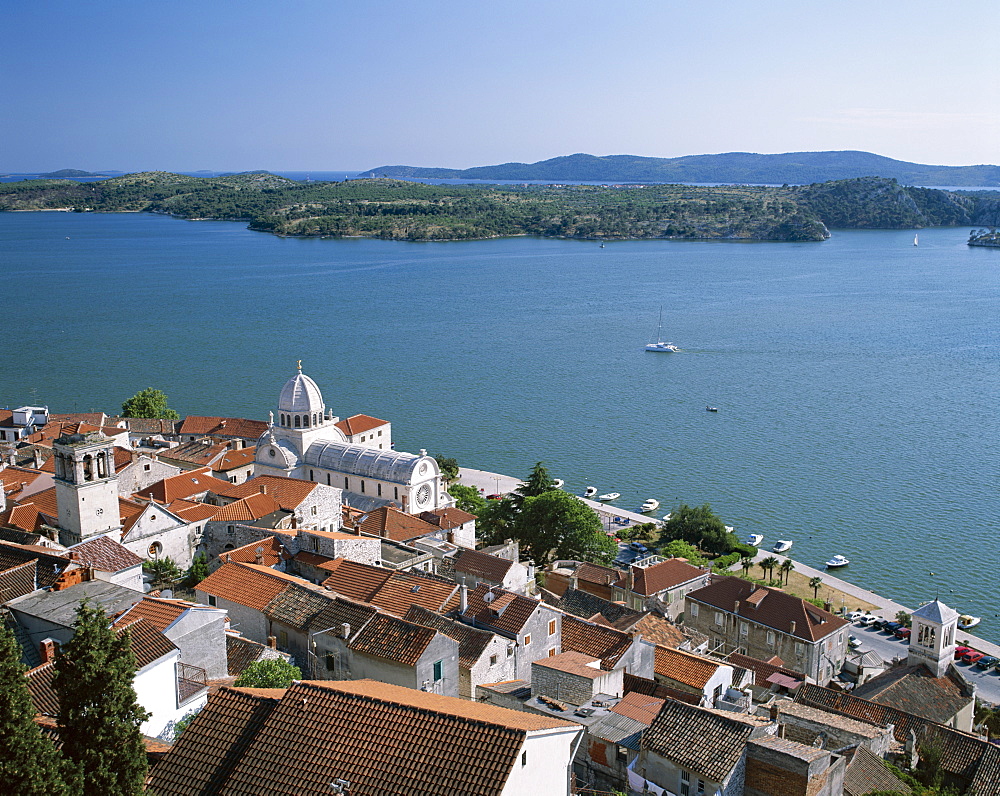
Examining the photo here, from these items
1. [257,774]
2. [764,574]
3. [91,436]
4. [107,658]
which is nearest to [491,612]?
[257,774]

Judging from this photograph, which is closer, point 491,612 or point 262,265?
point 491,612

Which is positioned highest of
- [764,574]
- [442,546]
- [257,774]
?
[257,774]

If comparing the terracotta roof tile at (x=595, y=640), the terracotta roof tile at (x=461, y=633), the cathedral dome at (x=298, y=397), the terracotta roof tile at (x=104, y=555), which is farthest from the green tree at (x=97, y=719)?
the cathedral dome at (x=298, y=397)

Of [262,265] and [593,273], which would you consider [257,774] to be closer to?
[593,273]

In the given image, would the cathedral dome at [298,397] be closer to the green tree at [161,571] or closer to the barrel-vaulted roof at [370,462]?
the barrel-vaulted roof at [370,462]

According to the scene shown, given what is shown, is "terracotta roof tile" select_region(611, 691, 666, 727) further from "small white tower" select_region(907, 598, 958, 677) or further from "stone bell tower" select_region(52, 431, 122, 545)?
"stone bell tower" select_region(52, 431, 122, 545)
